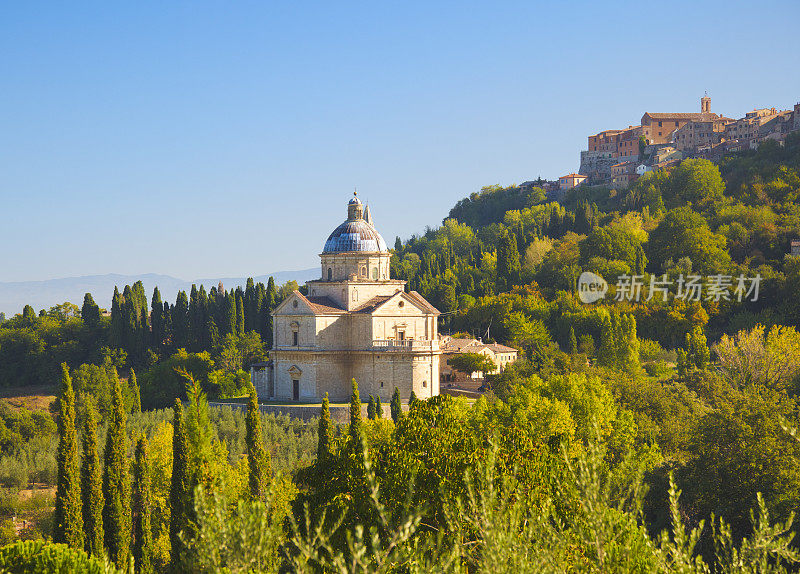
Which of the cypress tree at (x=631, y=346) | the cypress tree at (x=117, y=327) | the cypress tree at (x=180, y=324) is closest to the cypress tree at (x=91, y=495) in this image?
the cypress tree at (x=631, y=346)

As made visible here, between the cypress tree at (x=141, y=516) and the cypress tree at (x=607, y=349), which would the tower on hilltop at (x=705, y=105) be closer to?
the cypress tree at (x=607, y=349)

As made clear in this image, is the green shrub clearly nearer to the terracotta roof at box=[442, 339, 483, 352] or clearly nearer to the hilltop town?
the terracotta roof at box=[442, 339, 483, 352]

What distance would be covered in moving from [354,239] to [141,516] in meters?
30.0

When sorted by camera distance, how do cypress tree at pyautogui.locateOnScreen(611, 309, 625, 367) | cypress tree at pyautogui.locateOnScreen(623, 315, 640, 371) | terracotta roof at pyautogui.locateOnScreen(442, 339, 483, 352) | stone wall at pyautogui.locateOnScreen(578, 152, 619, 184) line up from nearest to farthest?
1. cypress tree at pyautogui.locateOnScreen(623, 315, 640, 371)
2. cypress tree at pyautogui.locateOnScreen(611, 309, 625, 367)
3. terracotta roof at pyautogui.locateOnScreen(442, 339, 483, 352)
4. stone wall at pyautogui.locateOnScreen(578, 152, 619, 184)

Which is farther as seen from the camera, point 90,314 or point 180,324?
point 90,314

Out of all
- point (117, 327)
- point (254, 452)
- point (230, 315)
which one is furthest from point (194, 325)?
point (254, 452)

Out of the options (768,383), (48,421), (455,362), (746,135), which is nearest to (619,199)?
(746,135)

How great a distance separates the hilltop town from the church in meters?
65.8

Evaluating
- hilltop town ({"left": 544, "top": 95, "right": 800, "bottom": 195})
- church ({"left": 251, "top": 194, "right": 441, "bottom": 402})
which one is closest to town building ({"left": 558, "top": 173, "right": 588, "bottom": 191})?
hilltop town ({"left": 544, "top": 95, "right": 800, "bottom": 195})

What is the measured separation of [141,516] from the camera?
79.2 ft

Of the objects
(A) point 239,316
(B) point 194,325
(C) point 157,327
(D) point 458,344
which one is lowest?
(D) point 458,344

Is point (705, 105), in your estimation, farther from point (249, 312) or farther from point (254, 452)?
point (254, 452)

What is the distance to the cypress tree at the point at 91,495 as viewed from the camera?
2364 centimetres

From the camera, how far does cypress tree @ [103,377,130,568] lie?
78.7ft
